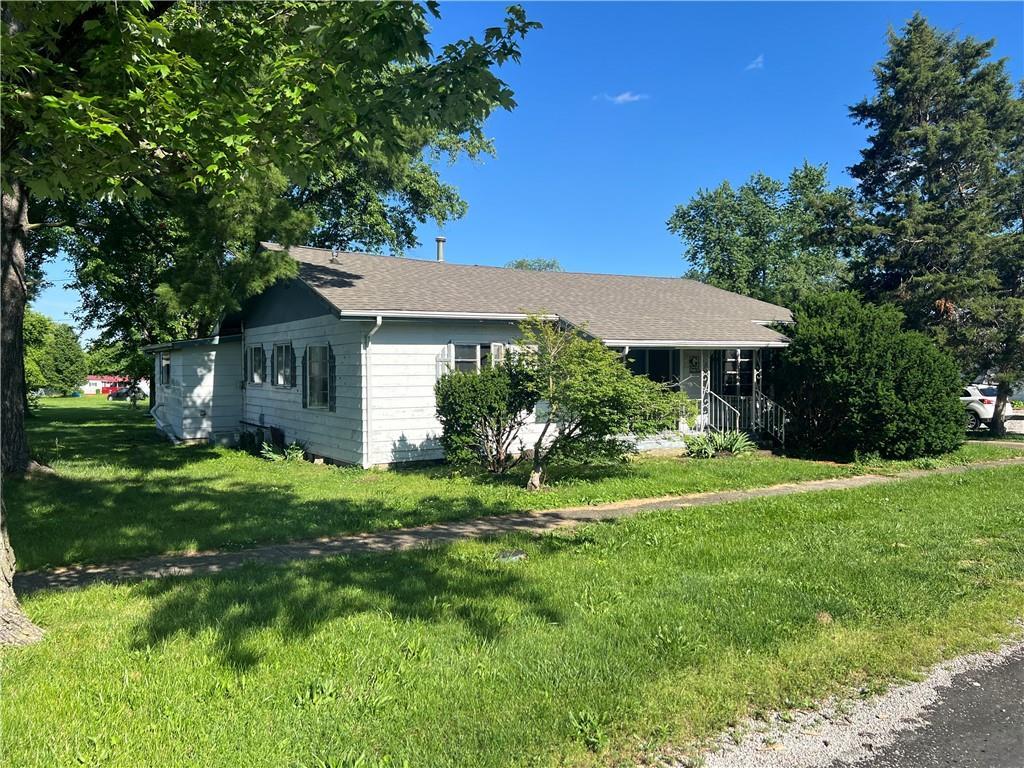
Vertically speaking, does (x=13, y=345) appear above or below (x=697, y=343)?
below

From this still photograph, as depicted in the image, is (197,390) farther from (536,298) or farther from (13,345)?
(536,298)

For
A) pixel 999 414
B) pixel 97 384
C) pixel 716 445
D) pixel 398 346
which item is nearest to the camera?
pixel 398 346

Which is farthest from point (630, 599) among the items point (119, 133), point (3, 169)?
point (3, 169)

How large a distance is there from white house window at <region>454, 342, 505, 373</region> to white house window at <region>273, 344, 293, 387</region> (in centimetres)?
471

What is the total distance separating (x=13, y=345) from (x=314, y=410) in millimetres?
5494

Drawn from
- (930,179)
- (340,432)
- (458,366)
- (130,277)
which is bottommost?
(340,432)

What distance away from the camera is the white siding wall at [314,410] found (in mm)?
13031

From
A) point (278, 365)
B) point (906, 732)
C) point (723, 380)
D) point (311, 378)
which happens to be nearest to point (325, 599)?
point (906, 732)

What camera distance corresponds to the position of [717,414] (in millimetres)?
16641

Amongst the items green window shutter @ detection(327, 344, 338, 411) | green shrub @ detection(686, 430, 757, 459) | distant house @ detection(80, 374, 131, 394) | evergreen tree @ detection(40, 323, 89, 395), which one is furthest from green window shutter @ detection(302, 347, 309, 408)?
distant house @ detection(80, 374, 131, 394)

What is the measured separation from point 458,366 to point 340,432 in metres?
2.77

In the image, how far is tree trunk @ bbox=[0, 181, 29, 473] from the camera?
1090cm

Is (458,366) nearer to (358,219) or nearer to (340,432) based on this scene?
(340,432)

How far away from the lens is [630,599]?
511cm
